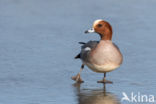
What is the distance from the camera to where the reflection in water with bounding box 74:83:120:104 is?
26.9 feet

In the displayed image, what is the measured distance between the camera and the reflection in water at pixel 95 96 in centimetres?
820

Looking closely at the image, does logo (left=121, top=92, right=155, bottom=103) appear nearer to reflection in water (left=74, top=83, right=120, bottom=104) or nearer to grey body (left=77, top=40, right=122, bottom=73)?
reflection in water (left=74, top=83, right=120, bottom=104)

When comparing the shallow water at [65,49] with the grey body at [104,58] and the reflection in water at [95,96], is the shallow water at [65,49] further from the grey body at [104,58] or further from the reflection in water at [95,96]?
the grey body at [104,58]

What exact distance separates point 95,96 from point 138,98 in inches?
26.1

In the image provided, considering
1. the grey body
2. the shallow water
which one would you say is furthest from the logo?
the grey body

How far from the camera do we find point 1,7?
49.4ft

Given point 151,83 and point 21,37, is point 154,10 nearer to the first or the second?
point 21,37

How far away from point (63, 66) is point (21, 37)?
2.42m

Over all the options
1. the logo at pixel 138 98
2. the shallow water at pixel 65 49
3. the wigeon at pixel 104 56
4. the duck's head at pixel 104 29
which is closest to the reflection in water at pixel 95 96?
the shallow water at pixel 65 49

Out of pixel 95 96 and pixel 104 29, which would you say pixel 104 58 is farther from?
pixel 95 96

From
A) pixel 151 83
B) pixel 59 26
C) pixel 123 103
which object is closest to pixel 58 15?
pixel 59 26

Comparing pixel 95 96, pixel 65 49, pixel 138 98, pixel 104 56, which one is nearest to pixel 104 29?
pixel 104 56

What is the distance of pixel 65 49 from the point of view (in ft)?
39.0

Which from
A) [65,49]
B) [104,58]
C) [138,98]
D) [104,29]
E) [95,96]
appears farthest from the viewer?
[65,49]
